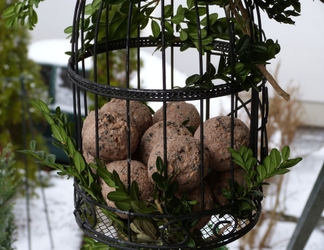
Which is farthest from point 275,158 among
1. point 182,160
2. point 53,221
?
point 53,221

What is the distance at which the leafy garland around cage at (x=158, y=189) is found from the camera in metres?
0.72

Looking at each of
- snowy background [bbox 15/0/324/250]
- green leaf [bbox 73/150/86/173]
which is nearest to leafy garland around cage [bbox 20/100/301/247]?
green leaf [bbox 73/150/86/173]

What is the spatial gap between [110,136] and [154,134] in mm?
71

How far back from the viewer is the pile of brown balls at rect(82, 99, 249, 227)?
730mm

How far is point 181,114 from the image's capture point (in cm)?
87

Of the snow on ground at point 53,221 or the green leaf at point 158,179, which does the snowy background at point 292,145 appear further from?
the green leaf at point 158,179

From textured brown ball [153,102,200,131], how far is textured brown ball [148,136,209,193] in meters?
0.13

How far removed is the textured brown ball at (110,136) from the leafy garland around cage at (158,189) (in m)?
0.02

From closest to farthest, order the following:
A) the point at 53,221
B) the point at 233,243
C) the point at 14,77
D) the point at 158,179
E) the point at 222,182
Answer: the point at 158,179
the point at 222,182
the point at 14,77
the point at 233,243
the point at 53,221

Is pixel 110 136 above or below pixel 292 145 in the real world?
above

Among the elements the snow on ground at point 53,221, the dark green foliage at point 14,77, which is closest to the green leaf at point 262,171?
the dark green foliage at point 14,77

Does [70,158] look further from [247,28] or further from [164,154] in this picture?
[247,28]

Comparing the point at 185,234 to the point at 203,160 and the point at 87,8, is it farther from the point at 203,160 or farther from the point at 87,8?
the point at 87,8

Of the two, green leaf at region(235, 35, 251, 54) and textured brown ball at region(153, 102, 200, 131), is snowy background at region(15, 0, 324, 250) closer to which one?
textured brown ball at region(153, 102, 200, 131)
